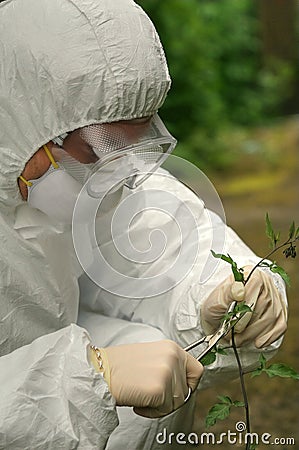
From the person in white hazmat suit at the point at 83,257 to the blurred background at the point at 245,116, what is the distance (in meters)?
1.10

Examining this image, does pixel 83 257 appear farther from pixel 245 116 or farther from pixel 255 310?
pixel 245 116

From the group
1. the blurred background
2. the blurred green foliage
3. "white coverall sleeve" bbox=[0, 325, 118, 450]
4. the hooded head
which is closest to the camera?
"white coverall sleeve" bbox=[0, 325, 118, 450]

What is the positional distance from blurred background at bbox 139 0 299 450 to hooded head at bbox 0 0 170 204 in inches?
58.3

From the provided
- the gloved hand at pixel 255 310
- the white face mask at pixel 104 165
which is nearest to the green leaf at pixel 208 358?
the gloved hand at pixel 255 310

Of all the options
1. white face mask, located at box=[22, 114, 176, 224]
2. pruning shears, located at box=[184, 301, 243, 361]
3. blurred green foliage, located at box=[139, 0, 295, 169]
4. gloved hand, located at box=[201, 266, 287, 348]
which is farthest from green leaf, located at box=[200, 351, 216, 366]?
blurred green foliage, located at box=[139, 0, 295, 169]

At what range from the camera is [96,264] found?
1.58 m

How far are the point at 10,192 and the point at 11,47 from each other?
25 cm

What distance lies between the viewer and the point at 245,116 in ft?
25.2

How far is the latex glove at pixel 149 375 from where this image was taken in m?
1.35

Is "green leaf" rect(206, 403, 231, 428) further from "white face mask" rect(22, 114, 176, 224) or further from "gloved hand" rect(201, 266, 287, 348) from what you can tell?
"white face mask" rect(22, 114, 176, 224)

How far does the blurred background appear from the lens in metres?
3.12

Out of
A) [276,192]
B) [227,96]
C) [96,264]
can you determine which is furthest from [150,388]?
[227,96]

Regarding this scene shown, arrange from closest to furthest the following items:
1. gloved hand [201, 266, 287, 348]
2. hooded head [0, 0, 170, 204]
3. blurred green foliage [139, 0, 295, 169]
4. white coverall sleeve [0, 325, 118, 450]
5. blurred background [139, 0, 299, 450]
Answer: white coverall sleeve [0, 325, 118, 450] < hooded head [0, 0, 170, 204] < gloved hand [201, 266, 287, 348] < blurred background [139, 0, 299, 450] < blurred green foliage [139, 0, 295, 169]

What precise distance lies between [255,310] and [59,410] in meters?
0.44
